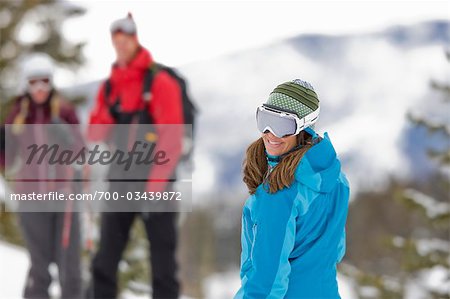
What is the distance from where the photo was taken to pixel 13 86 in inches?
696

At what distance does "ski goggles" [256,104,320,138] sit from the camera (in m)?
2.95

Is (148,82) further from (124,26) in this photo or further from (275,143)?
(275,143)

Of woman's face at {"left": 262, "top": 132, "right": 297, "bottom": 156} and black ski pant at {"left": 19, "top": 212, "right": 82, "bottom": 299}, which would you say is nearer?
woman's face at {"left": 262, "top": 132, "right": 297, "bottom": 156}

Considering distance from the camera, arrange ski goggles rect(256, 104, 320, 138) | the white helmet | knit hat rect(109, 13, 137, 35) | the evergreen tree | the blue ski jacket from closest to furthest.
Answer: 1. the blue ski jacket
2. ski goggles rect(256, 104, 320, 138)
3. knit hat rect(109, 13, 137, 35)
4. the white helmet
5. the evergreen tree

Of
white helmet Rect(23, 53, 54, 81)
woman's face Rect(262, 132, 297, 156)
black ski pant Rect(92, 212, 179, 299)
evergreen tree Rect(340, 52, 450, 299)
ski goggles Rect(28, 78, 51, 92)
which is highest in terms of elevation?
white helmet Rect(23, 53, 54, 81)

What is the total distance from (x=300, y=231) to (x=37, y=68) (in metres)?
3.18

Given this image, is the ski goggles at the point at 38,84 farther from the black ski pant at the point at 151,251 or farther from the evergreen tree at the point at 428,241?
the evergreen tree at the point at 428,241

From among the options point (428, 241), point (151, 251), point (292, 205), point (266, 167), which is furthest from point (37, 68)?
point (428, 241)

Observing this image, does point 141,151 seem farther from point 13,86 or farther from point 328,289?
point 13,86

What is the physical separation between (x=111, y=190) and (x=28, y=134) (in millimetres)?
853

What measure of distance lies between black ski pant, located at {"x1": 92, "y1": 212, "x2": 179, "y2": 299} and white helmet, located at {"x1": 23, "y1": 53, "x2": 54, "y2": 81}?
4.03ft

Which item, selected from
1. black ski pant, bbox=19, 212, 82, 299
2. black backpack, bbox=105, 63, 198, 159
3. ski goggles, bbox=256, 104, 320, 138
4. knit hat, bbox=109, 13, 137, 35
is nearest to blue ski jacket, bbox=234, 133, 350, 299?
ski goggles, bbox=256, 104, 320, 138

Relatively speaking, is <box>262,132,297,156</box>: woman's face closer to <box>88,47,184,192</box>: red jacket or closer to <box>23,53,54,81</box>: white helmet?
<box>88,47,184,192</box>: red jacket

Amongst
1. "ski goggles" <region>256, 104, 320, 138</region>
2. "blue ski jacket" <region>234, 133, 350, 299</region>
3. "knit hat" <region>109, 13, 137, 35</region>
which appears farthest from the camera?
"knit hat" <region>109, 13, 137, 35</region>
